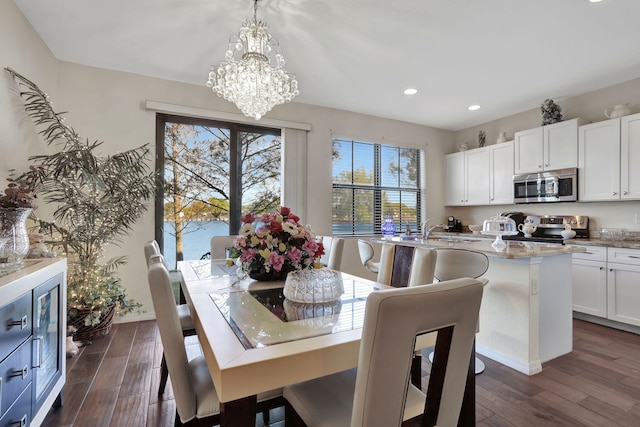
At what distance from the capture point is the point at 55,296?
69.8 inches

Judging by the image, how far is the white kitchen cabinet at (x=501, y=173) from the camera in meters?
4.44

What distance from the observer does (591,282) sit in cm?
329

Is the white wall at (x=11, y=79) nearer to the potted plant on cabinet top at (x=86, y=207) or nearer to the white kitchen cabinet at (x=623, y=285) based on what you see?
the potted plant on cabinet top at (x=86, y=207)

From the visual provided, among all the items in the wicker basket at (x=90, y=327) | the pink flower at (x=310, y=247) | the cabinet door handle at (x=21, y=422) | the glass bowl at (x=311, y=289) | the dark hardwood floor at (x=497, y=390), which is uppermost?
the pink flower at (x=310, y=247)

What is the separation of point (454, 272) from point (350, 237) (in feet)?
8.09

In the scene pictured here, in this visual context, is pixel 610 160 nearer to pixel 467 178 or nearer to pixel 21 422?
pixel 467 178

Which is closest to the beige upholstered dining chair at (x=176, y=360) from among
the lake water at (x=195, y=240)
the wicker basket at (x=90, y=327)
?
the wicker basket at (x=90, y=327)

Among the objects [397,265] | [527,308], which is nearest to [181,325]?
[397,265]

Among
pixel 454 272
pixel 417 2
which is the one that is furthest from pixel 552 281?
pixel 417 2

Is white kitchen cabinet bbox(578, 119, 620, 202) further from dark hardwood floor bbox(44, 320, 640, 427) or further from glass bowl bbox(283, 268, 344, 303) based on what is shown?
glass bowl bbox(283, 268, 344, 303)

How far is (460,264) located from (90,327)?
3.11 m

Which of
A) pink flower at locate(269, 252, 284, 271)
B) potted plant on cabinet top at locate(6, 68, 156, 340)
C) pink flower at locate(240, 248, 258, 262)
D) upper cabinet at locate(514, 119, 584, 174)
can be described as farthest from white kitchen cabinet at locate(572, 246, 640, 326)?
potted plant on cabinet top at locate(6, 68, 156, 340)

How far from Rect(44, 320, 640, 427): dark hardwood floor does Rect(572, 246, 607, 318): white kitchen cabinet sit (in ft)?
1.72

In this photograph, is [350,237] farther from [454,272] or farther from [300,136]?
[454,272]
